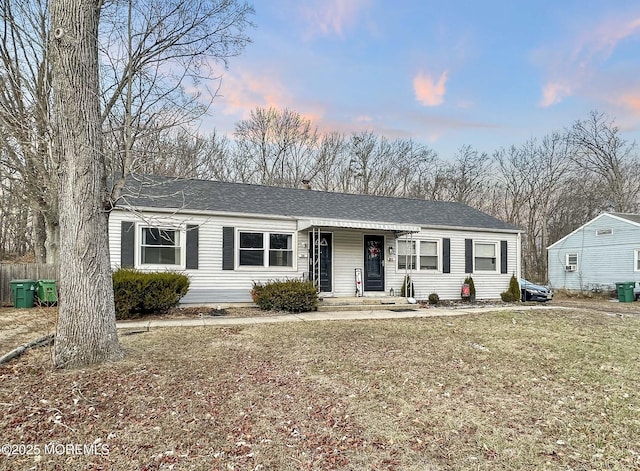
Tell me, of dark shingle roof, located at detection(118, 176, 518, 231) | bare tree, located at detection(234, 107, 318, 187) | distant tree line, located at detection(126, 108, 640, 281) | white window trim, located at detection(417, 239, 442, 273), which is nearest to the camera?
dark shingle roof, located at detection(118, 176, 518, 231)

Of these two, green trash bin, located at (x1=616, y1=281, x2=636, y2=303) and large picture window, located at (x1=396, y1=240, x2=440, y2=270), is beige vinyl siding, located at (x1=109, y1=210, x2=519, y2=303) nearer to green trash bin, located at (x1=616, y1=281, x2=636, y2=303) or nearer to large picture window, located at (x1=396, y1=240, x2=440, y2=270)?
A: large picture window, located at (x1=396, y1=240, x2=440, y2=270)

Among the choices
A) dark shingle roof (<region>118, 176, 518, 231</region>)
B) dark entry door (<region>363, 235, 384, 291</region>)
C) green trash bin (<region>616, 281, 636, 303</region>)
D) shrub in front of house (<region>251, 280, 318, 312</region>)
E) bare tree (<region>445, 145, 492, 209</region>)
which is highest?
bare tree (<region>445, 145, 492, 209</region>)

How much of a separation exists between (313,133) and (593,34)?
56.7 feet

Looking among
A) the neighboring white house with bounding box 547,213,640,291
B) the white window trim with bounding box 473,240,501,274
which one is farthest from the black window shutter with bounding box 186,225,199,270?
the neighboring white house with bounding box 547,213,640,291

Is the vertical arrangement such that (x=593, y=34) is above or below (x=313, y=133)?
below

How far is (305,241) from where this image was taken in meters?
12.6

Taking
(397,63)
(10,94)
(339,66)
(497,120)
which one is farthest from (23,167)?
(497,120)

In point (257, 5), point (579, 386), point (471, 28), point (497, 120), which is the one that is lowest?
point (579, 386)

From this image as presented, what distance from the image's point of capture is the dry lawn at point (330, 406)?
3.05 m

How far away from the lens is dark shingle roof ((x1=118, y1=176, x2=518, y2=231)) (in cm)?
1166

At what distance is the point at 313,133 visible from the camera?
87.2ft

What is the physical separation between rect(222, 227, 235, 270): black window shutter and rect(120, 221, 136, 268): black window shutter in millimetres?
2465

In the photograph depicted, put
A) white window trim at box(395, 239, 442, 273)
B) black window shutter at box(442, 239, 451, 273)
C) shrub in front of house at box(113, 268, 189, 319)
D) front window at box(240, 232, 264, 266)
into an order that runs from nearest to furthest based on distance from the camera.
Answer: shrub in front of house at box(113, 268, 189, 319), front window at box(240, 232, 264, 266), white window trim at box(395, 239, 442, 273), black window shutter at box(442, 239, 451, 273)

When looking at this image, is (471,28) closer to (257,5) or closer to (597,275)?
(257,5)
